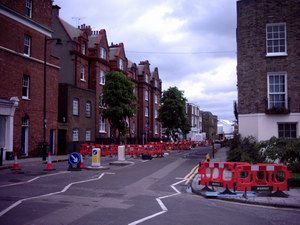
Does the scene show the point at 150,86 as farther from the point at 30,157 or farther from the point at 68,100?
the point at 30,157

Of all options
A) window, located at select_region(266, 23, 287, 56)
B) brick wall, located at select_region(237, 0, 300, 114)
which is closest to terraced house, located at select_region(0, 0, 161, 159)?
brick wall, located at select_region(237, 0, 300, 114)

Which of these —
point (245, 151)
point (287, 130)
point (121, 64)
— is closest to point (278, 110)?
point (287, 130)

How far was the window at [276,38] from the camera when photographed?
21859mm

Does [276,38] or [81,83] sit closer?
[276,38]

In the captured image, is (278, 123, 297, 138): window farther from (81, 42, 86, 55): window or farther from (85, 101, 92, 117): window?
(81, 42, 86, 55): window

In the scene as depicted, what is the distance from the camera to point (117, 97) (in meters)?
38.7

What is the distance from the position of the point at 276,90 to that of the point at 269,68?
1.37 metres

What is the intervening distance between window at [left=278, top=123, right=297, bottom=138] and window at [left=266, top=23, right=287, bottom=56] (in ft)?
14.0

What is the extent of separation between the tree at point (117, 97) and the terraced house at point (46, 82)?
273 cm

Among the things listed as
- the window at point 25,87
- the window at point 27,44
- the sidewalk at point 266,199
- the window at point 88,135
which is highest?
the window at point 27,44

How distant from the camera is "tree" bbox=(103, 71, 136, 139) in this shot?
38312 mm

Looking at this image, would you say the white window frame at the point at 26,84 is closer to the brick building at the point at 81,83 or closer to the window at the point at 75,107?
the brick building at the point at 81,83

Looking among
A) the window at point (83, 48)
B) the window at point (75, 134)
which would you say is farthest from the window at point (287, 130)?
the window at point (83, 48)

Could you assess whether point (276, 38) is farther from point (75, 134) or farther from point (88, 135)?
point (88, 135)
